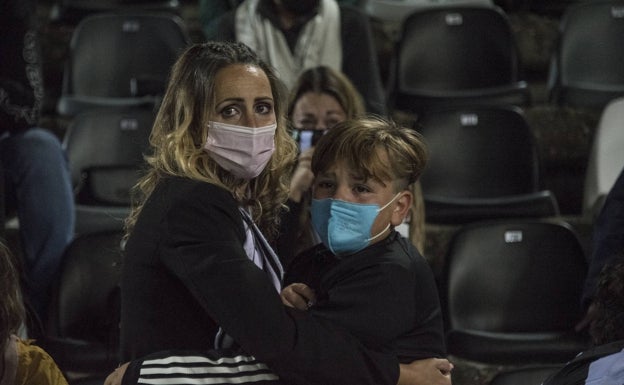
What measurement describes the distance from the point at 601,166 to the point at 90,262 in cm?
204

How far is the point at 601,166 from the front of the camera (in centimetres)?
449

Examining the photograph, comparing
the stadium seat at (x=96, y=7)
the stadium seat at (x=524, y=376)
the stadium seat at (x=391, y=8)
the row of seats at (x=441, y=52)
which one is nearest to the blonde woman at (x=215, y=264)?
the stadium seat at (x=524, y=376)

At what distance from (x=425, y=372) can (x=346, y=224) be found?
1.04ft

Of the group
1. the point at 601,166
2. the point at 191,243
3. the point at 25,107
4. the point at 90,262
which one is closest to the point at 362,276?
the point at 191,243

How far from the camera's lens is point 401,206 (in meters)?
2.31

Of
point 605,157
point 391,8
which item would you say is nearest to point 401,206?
point 605,157

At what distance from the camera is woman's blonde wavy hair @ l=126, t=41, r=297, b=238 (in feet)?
7.02

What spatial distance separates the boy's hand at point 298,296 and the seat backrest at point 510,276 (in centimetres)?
174

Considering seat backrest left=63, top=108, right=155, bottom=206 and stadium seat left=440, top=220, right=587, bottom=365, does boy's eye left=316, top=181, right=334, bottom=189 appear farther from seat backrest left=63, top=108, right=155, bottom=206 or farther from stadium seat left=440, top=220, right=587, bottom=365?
seat backrest left=63, top=108, right=155, bottom=206

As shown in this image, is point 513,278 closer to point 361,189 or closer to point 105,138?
point 361,189

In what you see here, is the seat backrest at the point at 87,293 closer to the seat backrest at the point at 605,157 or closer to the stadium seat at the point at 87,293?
the stadium seat at the point at 87,293

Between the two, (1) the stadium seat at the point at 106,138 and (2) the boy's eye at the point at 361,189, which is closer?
(2) the boy's eye at the point at 361,189

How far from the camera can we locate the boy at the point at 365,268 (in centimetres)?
206

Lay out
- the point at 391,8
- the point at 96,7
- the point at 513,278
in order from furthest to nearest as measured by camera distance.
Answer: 1. the point at 96,7
2. the point at 391,8
3. the point at 513,278
